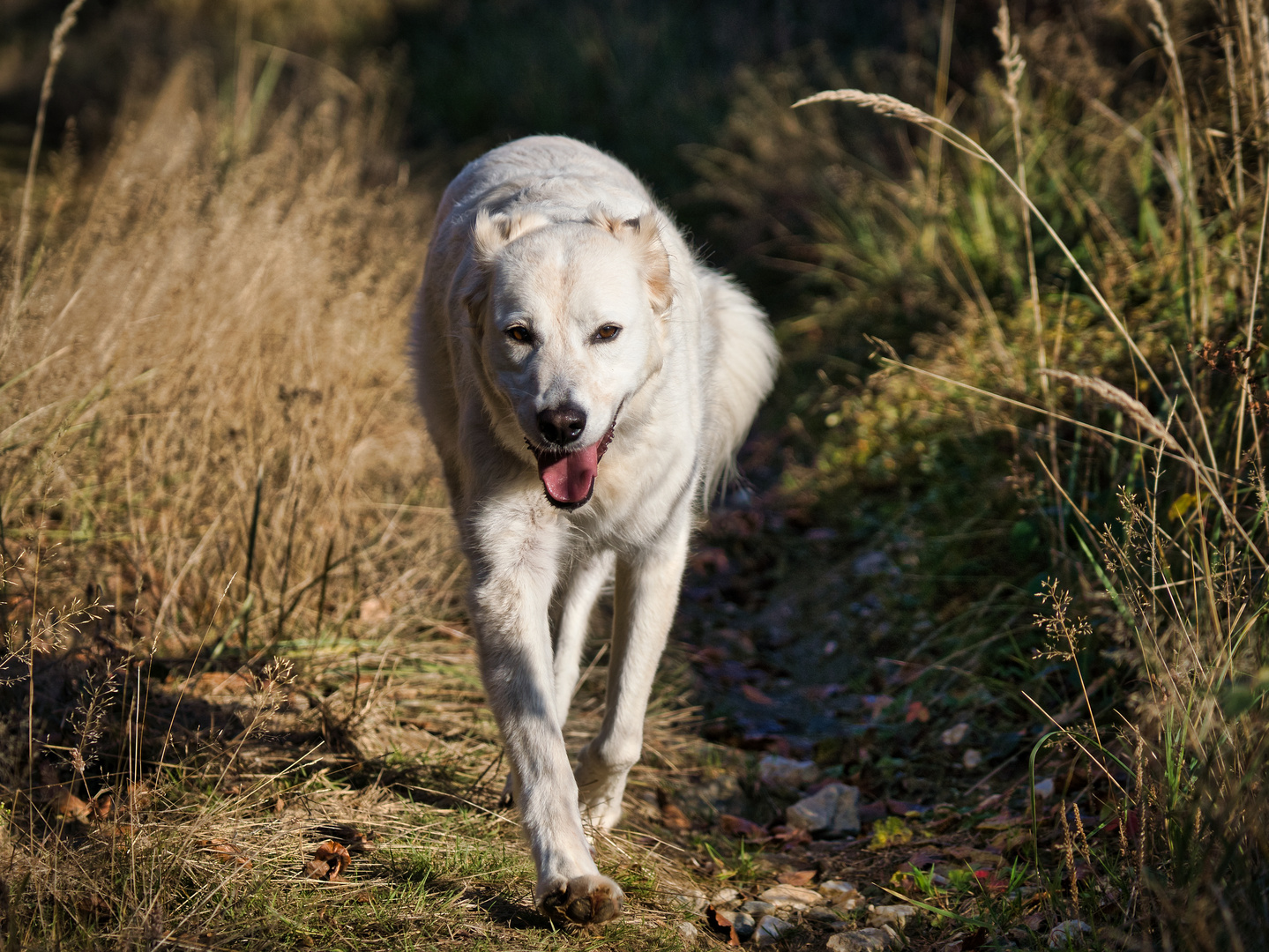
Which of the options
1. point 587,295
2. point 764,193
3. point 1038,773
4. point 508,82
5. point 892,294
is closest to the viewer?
point 587,295

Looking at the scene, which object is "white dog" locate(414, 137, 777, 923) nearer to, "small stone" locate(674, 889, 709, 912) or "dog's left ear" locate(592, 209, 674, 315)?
"dog's left ear" locate(592, 209, 674, 315)

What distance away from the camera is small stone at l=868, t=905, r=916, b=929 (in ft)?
9.34

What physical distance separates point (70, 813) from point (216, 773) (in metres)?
0.38

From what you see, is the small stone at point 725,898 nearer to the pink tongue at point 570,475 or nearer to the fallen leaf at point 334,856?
the fallen leaf at point 334,856

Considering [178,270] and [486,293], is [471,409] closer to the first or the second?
[486,293]

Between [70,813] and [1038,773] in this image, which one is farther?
[1038,773]

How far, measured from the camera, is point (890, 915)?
113 inches

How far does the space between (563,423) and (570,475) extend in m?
0.20

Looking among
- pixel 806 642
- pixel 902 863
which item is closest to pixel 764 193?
pixel 806 642

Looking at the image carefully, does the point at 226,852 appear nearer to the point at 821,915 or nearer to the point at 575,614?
the point at 575,614

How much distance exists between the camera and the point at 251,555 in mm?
3553

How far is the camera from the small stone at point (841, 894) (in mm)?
2975

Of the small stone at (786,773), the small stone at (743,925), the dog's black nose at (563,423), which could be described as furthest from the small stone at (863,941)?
the dog's black nose at (563,423)

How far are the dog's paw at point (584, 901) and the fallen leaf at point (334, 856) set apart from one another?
57 cm
